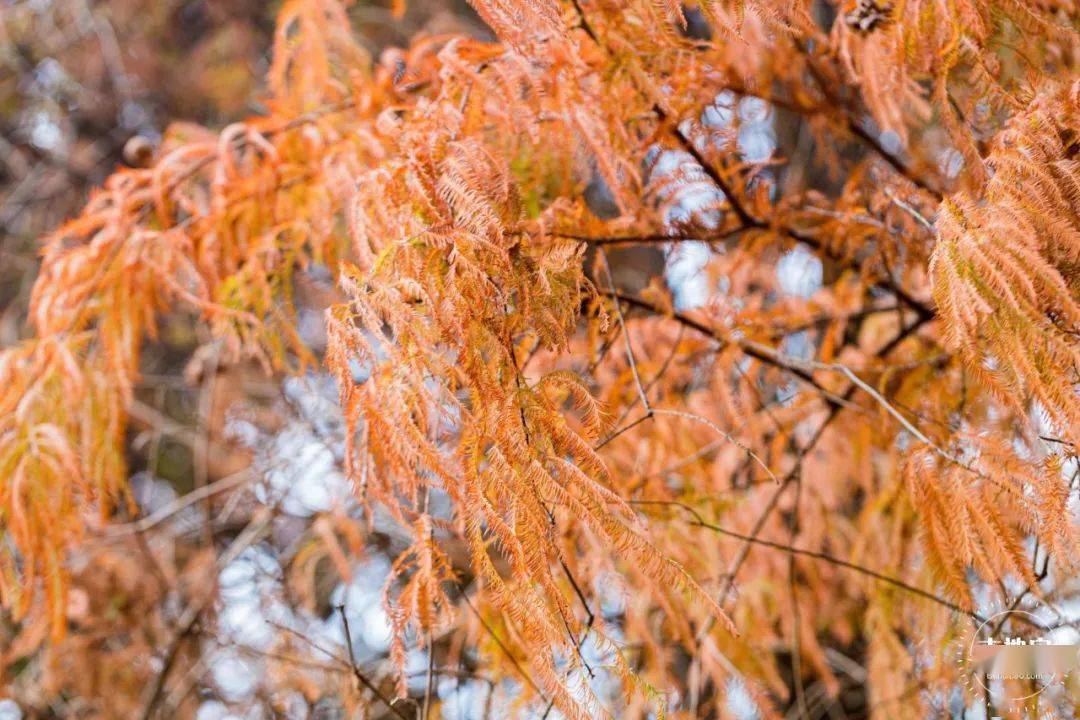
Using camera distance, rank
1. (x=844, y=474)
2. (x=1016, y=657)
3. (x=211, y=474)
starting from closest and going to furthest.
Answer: (x=1016, y=657), (x=844, y=474), (x=211, y=474)

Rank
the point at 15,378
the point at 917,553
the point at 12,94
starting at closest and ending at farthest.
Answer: the point at 15,378
the point at 917,553
the point at 12,94

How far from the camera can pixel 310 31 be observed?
1.70 m

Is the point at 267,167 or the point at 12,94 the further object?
the point at 12,94

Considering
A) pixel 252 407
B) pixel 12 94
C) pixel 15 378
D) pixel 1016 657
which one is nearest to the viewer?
pixel 1016 657

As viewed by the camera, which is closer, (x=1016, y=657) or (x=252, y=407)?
(x=1016, y=657)

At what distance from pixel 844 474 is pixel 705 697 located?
3.00 ft

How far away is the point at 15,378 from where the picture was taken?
1.40m

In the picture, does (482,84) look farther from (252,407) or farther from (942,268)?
(252,407)

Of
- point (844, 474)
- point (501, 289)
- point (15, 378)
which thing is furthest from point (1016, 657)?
point (15, 378)

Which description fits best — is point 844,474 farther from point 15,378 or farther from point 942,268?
point 15,378

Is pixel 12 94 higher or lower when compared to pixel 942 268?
lower

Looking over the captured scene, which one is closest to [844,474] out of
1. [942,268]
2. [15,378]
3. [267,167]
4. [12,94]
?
[942,268]

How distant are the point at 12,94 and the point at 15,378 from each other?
2.85 meters

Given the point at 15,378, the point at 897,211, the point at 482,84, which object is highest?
the point at 482,84
